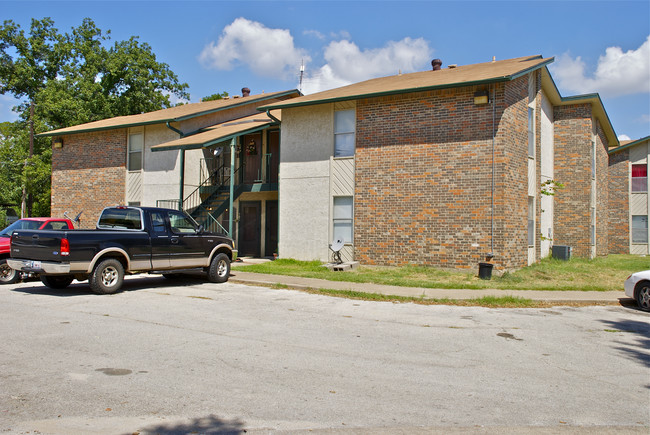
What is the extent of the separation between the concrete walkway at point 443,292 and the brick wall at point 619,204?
18454 millimetres

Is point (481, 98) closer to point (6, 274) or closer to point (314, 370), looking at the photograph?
point (314, 370)

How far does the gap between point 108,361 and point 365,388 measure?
302cm

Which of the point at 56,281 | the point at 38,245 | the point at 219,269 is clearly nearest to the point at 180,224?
the point at 219,269

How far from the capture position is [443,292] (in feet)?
39.5

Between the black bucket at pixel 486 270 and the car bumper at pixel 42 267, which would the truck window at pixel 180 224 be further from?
the black bucket at pixel 486 270

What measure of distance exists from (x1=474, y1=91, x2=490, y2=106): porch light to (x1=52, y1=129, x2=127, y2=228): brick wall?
16128mm

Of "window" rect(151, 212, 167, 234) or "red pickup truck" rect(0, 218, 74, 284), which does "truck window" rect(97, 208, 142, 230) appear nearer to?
"window" rect(151, 212, 167, 234)

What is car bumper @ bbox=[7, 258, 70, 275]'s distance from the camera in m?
10.2

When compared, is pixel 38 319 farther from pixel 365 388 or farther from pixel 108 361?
pixel 365 388

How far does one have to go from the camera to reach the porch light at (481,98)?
48.5 ft

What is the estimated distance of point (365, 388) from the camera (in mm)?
5113

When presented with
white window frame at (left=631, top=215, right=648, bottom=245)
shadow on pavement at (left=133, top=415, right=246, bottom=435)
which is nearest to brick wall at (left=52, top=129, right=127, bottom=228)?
shadow on pavement at (left=133, top=415, right=246, bottom=435)

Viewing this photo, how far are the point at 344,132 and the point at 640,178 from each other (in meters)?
20.6

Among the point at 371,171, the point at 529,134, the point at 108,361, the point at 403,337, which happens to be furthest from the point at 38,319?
the point at 529,134
